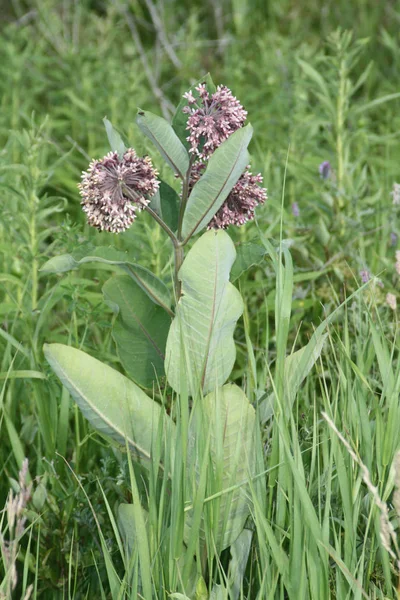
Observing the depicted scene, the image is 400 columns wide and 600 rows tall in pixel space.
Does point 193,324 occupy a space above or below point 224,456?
above

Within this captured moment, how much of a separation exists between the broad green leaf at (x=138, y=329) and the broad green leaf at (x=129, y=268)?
0.06 m

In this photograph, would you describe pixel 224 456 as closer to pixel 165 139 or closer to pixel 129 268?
pixel 129 268

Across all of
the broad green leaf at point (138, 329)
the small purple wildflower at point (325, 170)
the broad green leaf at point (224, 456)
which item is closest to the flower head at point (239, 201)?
the broad green leaf at point (138, 329)

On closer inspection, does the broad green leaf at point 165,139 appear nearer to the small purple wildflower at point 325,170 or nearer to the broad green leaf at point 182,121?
the broad green leaf at point 182,121

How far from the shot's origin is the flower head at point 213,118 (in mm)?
1524

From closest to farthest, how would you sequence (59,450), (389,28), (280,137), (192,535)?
(192,535) → (59,450) → (280,137) → (389,28)

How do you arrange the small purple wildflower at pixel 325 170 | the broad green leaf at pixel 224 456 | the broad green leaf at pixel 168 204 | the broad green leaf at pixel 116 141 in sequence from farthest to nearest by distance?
1. the small purple wildflower at pixel 325 170
2. the broad green leaf at pixel 168 204
3. the broad green leaf at pixel 116 141
4. the broad green leaf at pixel 224 456

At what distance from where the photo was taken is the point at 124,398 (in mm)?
1564

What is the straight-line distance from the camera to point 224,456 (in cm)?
155

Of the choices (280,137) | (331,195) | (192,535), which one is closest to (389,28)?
(280,137)

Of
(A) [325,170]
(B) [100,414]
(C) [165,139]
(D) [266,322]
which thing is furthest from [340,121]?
(B) [100,414]

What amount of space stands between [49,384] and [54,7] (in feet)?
17.3

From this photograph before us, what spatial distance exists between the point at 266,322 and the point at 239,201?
0.57 metres

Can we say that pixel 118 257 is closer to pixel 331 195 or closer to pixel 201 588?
pixel 201 588
